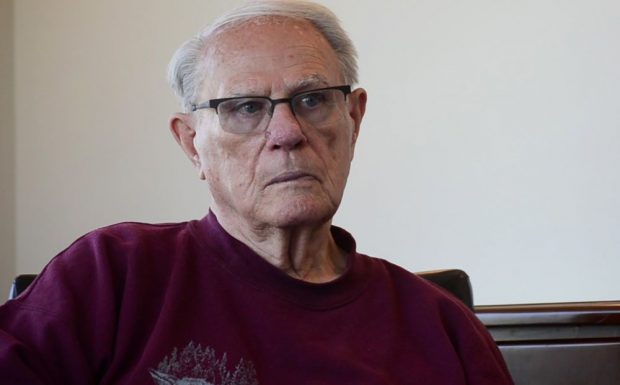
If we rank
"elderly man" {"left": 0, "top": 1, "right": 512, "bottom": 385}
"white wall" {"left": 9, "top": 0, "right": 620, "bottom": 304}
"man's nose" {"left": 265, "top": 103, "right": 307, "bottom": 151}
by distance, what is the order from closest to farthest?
"elderly man" {"left": 0, "top": 1, "right": 512, "bottom": 385} < "man's nose" {"left": 265, "top": 103, "right": 307, "bottom": 151} < "white wall" {"left": 9, "top": 0, "right": 620, "bottom": 304}

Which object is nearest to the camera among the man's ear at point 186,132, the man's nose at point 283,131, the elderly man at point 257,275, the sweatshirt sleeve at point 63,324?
the sweatshirt sleeve at point 63,324

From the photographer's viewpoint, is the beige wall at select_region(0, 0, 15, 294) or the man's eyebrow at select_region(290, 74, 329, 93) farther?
the beige wall at select_region(0, 0, 15, 294)

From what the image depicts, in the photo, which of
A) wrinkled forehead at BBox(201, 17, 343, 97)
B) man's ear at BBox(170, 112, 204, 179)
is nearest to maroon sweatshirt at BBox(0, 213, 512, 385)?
man's ear at BBox(170, 112, 204, 179)

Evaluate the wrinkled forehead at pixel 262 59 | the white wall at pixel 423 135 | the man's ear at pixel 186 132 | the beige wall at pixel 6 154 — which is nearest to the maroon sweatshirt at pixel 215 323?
the man's ear at pixel 186 132

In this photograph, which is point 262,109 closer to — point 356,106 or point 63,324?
point 356,106

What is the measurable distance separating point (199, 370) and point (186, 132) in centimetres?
46

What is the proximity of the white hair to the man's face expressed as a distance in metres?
0.02

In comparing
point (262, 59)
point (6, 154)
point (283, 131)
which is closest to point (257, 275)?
point (283, 131)

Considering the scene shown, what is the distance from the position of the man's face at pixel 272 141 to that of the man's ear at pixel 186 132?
29 mm

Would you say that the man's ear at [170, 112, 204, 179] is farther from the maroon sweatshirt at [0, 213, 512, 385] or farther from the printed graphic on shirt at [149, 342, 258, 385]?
the printed graphic on shirt at [149, 342, 258, 385]

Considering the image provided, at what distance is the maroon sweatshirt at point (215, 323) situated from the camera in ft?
3.85

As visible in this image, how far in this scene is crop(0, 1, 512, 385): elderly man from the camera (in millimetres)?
1210

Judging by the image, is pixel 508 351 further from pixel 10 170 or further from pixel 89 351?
pixel 10 170

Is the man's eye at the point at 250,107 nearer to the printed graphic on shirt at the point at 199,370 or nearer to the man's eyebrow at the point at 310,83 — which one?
the man's eyebrow at the point at 310,83
